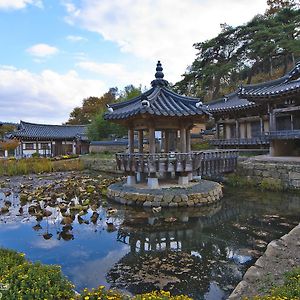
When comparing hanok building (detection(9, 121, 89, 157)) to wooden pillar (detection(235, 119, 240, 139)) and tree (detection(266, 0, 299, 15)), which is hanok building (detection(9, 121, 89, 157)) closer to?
wooden pillar (detection(235, 119, 240, 139))

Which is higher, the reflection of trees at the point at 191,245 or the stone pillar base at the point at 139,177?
the stone pillar base at the point at 139,177

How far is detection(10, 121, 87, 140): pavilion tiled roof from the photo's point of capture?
3951 centimetres

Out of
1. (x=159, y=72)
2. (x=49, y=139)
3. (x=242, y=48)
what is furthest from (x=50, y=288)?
(x=49, y=139)

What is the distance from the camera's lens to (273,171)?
16609 millimetres

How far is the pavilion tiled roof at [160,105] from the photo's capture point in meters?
13.0

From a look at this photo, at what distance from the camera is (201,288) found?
20.2 feet

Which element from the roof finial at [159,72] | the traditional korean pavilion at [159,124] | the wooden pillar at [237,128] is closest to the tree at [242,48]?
the wooden pillar at [237,128]

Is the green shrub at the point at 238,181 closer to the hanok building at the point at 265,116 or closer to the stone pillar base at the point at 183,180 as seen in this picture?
the hanok building at the point at 265,116

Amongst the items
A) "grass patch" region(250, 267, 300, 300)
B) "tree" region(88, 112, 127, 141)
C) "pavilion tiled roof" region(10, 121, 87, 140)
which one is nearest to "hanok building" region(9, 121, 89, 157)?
"pavilion tiled roof" region(10, 121, 87, 140)

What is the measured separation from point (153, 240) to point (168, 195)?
381 cm

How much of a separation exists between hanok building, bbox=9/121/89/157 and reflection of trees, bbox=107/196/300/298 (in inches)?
1278

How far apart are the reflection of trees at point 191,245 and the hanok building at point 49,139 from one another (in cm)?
3246

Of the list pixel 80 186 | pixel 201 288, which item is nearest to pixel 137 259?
pixel 201 288

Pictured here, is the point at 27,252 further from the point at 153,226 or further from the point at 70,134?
the point at 70,134
